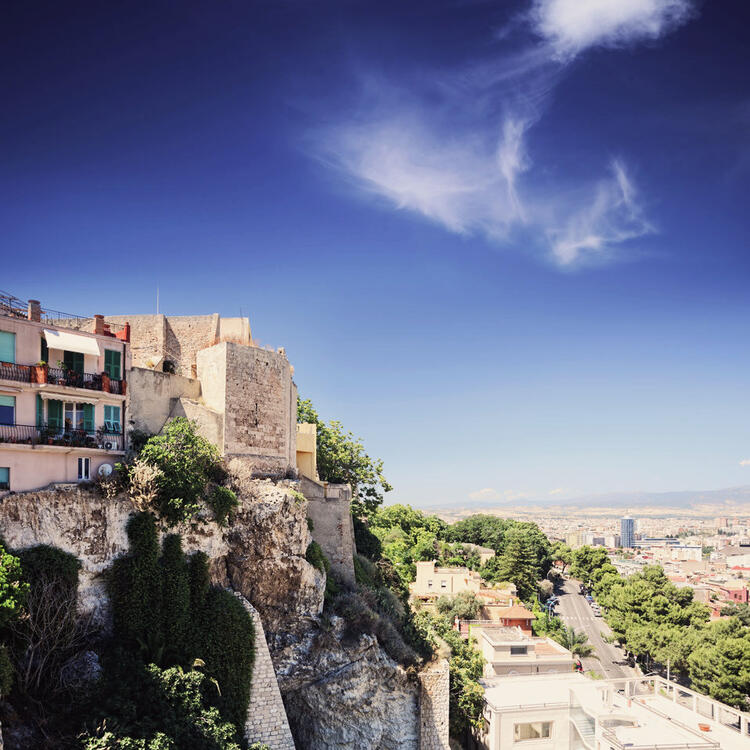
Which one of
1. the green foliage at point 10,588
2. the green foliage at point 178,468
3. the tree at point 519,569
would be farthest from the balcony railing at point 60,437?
the tree at point 519,569

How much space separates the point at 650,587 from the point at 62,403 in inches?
2210

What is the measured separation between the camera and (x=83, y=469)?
19891 millimetres

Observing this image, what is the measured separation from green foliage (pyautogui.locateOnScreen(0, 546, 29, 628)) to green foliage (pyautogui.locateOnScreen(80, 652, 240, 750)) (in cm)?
322

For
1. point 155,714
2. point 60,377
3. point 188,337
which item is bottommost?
point 155,714

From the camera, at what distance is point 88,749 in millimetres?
15672

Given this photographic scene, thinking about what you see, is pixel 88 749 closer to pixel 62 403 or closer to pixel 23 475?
pixel 23 475

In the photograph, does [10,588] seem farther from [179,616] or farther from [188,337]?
[188,337]

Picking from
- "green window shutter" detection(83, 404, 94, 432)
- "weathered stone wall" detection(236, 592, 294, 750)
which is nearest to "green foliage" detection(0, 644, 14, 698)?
"green window shutter" detection(83, 404, 94, 432)

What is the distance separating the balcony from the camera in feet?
60.4

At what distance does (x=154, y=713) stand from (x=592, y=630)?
64.0 metres

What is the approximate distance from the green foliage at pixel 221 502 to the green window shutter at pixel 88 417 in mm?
4330

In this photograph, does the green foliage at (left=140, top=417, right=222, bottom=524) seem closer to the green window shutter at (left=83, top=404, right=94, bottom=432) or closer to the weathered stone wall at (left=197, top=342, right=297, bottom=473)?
the green window shutter at (left=83, top=404, right=94, bottom=432)

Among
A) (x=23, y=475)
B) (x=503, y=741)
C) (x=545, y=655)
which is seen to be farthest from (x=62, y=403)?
(x=545, y=655)

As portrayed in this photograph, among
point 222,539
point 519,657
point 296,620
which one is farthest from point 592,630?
point 222,539
